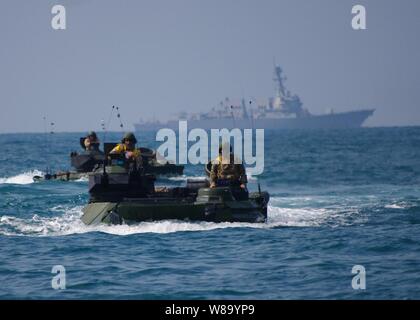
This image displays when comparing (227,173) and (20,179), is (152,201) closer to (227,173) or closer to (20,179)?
(227,173)

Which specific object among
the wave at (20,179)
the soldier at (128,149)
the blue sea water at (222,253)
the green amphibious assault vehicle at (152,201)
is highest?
the soldier at (128,149)

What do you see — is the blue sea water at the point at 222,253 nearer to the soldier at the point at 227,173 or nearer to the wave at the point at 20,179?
the soldier at the point at 227,173

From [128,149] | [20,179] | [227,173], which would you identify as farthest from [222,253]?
[20,179]

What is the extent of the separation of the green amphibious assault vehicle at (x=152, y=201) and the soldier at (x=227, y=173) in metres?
0.37

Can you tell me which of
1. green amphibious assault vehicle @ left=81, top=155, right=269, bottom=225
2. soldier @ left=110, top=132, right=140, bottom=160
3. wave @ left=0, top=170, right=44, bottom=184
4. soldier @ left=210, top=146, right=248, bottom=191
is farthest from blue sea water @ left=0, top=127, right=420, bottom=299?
wave @ left=0, top=170, right=44, bottom=184

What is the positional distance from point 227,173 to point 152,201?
281 centimetres

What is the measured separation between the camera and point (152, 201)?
35.7 metres

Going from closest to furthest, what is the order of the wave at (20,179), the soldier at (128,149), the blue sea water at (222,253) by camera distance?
the blue sea water at (222,253)
the soldier at (128,149)
the wave at (20,179)

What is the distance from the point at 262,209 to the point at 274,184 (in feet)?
89.5

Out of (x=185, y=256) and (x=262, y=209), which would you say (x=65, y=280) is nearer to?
(x=185, y=256)

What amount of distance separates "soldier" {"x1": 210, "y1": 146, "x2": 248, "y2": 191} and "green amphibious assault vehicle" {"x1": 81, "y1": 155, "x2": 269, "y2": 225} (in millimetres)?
375

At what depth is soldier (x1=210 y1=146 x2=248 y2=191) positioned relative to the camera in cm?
3686

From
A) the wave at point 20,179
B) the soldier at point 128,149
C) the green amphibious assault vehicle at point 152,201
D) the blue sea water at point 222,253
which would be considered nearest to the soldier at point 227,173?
the green amphibious assault vehicle at point 152,201

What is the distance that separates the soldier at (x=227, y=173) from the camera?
121 ft
